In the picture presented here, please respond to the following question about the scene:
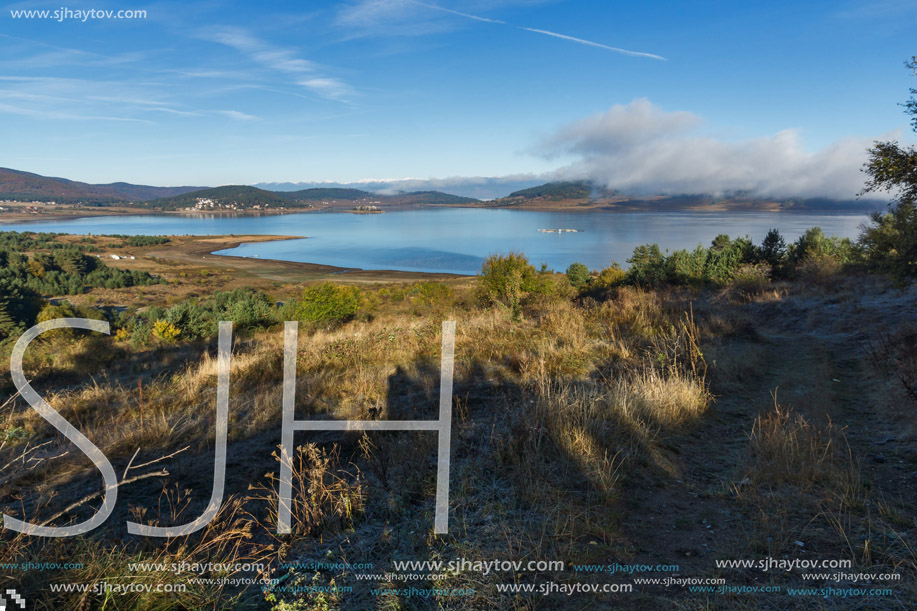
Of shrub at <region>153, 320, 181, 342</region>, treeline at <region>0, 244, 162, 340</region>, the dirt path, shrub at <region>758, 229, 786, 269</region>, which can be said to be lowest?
treeline at <region>0, 244, 162, 340</region>

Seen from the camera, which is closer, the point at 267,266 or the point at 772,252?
the point at 772,252

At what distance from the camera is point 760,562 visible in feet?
7.77

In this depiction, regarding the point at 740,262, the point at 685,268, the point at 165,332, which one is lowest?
the point at 165,332

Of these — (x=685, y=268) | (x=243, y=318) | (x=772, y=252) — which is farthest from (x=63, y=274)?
(x=772, y=252)

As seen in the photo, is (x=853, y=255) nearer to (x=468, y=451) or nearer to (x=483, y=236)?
(x=468, y=451)

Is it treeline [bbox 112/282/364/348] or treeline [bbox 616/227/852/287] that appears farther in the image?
treeline [bbox 616/227/852/287]

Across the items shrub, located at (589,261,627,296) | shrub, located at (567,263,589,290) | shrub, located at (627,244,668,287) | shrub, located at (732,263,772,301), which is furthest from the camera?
shrub, located at (567,263,589,290)

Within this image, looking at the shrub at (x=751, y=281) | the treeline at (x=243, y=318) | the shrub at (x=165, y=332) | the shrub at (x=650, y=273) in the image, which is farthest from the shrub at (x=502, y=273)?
the shrub at (x=165, y=332)

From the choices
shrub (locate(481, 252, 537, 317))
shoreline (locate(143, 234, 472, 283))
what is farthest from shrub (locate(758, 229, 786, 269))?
shoreline (locate(143, 234, 472, 283))

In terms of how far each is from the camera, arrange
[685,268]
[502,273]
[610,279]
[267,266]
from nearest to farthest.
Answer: [502,273], [685,268], [610,279], [267,266]

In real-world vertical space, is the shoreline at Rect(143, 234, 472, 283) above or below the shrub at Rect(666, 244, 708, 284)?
below

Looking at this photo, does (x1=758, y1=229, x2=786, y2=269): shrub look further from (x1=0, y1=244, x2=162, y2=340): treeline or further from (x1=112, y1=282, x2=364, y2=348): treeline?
(x1=0, y1=244, x2=162, y2=340): treeline

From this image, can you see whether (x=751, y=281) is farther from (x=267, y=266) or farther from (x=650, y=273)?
(x=267, y=266)

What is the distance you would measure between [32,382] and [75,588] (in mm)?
11214
